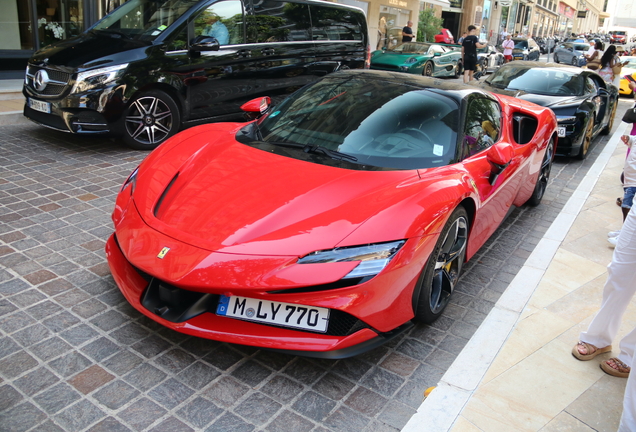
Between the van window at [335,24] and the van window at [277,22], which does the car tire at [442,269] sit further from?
the van window at [335,24]

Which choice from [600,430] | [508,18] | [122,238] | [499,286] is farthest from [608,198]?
[508,18]

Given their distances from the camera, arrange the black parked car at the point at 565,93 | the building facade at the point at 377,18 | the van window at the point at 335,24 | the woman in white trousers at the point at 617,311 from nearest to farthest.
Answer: the woman in white trousers at the point at 617,311 < the black parked car at the point at 565,93 < the van window at the point at 335,24 < the building facade at the point at 377,18

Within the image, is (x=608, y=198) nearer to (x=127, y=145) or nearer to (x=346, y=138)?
(x=346, y=138)

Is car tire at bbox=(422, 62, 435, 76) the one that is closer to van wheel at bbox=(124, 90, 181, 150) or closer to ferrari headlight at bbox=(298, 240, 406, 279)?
van wheel at bbox=(124, 90, 181, 150)

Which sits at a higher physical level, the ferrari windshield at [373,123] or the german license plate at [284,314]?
the ferrari windshield at [373,123]

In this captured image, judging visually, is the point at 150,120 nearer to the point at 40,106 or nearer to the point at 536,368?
the point at 40,106

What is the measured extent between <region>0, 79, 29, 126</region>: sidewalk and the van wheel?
2.08 meters

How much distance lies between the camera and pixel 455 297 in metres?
3.77

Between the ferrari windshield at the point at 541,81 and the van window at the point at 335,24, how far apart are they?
245 centimetres

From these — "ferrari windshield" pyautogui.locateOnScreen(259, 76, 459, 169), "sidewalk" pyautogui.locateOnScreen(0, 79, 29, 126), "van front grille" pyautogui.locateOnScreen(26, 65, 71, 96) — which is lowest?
"sidewalk" pyautogui.locateOnScreen(0, 79, 29, 126)

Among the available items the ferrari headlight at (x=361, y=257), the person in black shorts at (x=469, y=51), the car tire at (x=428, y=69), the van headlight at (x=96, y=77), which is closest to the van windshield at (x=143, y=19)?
the van headlight at (x=96, y=77)

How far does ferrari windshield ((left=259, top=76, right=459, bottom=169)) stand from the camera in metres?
3.56

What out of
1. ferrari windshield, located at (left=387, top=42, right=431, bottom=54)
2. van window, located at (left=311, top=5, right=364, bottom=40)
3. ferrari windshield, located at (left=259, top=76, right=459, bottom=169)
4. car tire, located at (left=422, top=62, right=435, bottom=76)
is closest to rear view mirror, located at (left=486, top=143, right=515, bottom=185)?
ferrari windshield, located at (left=259, top=76, right=459, bottom=169)

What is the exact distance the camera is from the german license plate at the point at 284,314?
258cm
